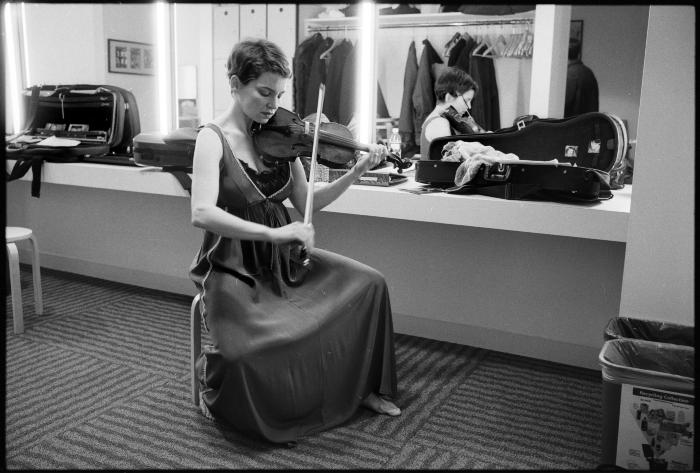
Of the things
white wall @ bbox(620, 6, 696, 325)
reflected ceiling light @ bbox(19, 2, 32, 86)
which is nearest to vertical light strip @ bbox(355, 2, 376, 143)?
white wall @ bbox(620, 6, 696, 325)

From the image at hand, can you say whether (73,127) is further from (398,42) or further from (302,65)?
(398,42)

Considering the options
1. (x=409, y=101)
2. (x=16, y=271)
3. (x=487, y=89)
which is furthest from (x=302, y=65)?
(x=16, y=271)

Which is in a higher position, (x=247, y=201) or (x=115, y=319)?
(x=247, y=201)

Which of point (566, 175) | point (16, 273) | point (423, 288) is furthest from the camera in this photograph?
point (423, 288)

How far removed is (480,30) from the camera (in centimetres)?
383

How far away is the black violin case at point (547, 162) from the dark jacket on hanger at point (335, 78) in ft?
3.56

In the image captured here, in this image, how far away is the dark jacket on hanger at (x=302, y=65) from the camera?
12.6 feet

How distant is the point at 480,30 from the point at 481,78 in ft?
0.98

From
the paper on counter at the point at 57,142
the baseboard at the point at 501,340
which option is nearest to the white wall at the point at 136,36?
the paper on counter at the point at 57,142

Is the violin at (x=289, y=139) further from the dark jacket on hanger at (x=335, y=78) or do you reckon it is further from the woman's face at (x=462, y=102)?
the dark jacket on hanger at (x=335, y=78)

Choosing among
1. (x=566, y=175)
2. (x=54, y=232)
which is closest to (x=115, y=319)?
(x=54, y=232)

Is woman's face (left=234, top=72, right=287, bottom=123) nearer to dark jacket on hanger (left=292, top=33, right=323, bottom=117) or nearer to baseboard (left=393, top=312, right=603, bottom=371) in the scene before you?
baseboard (left=393, top=312, right=603, bottom=371)

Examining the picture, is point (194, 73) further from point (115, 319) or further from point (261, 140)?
point (261, 140)

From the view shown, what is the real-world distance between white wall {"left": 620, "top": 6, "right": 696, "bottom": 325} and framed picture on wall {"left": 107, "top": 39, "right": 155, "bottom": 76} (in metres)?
2.87
